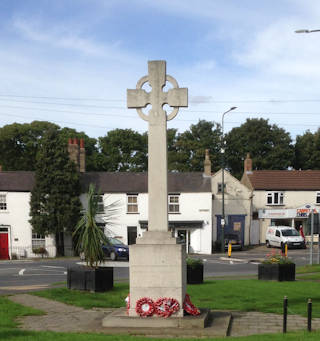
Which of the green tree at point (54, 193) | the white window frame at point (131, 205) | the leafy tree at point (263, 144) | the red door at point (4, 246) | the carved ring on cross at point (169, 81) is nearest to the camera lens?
the carved ring on cross at point (169, 81)

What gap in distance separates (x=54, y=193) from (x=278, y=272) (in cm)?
2492

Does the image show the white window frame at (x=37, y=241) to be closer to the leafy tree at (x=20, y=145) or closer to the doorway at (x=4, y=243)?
the doorway at (x=4, y=243)

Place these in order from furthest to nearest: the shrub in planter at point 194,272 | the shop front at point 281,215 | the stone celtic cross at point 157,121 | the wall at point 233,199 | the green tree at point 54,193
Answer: the shop front at point 281,215, the wall at point 233,199, the green tree at point 54,193, the shrub in planter at point 194,272, the stone celtic cross at point 157,121

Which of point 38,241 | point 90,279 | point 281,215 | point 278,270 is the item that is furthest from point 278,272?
point 281,215

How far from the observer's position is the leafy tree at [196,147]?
67875 mm

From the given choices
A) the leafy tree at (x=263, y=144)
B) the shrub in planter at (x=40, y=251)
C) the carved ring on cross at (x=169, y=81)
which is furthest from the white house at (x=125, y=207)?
the carved ring on cross at (x=169, y=81)

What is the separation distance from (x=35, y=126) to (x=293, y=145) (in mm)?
34841

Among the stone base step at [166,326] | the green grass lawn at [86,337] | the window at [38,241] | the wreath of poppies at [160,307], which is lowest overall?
the window at [38,241]

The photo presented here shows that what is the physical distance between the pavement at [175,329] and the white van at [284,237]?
3180cm

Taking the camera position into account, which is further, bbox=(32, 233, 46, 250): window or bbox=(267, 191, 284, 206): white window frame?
bbox=(267, 191, 284, 206): white window frame

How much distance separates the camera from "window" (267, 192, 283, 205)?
49303mm

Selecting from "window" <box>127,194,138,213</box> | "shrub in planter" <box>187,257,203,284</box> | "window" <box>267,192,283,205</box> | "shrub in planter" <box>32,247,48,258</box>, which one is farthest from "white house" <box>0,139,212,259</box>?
"shrub in planter" <box>187,257,203,284</box>

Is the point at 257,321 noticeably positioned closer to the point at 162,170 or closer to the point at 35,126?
the point at 162,170

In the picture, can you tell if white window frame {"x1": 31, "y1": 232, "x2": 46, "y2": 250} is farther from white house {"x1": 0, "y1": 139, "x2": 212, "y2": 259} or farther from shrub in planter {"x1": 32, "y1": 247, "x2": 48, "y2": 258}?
shrub in planter {"x1": 32, "y1": 247, "x2": 48, "y2": 258}
